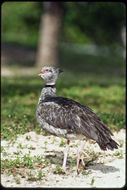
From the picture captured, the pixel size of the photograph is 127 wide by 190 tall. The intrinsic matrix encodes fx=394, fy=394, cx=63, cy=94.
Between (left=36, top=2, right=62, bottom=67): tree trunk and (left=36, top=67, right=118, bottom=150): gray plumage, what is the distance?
14.2 meters

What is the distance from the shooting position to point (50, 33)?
21.1 meters

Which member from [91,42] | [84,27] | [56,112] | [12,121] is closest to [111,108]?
[12,121]

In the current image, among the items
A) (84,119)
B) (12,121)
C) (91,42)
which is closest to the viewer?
(84,119)

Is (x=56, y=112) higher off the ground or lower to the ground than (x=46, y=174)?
higher

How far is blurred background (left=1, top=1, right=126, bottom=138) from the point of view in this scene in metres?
11.9

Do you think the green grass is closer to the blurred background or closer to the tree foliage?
the blurred background

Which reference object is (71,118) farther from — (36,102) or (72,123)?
(36,102)

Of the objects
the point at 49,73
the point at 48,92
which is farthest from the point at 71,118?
the point at 49,73

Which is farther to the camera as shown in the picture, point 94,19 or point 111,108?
point 94,19

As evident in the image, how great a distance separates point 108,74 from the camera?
873 inches

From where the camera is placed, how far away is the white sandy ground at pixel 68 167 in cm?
646

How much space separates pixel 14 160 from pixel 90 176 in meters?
1.44

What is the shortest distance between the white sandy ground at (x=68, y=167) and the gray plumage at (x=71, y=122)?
635 mm

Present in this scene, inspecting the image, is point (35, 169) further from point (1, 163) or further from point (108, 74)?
point (108, 74)
